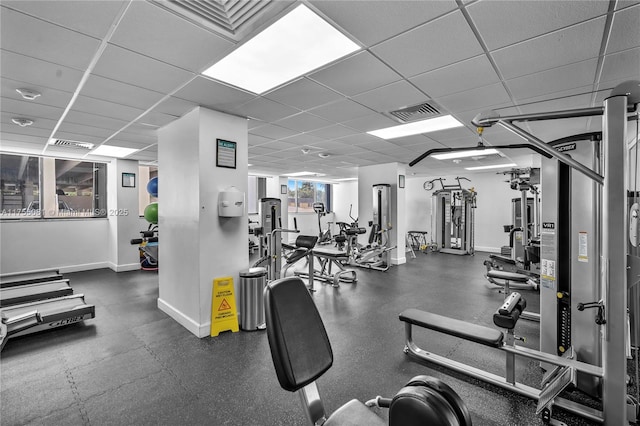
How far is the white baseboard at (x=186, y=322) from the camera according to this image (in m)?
3.14

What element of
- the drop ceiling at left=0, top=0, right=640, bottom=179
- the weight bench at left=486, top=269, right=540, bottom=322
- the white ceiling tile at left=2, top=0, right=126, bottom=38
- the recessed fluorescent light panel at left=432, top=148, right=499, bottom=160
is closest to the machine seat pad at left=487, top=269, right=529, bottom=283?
the weight bench at left=486, top=269, right=540, bottom=322

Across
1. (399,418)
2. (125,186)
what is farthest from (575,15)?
(125,186)

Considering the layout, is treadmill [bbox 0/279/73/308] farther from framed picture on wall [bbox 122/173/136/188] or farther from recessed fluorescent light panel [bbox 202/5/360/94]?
recessed fluorescent light panel [bbox 202/5/360/94]

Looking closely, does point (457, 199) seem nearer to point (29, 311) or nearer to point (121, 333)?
point (121, 333)

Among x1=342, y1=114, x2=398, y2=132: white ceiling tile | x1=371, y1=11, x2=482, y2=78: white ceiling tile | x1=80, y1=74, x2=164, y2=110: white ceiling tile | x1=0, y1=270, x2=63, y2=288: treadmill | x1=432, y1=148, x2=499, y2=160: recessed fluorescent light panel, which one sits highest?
x1=80, y1=74, x2=164, y2=110: white ceiling tile

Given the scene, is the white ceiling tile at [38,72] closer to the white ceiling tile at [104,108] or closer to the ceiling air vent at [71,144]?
the white ceiling tile at [104,108]

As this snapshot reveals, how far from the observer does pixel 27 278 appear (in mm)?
4750

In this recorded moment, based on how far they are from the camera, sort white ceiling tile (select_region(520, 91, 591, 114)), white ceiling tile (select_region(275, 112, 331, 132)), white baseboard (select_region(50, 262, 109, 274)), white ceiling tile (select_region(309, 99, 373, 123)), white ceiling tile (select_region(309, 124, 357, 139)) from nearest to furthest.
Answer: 1. white ceiling tile (select_region(520, 91, 591, 114))
2. white ceiling tile (select_region(309, 99, 373, 123))
3. white ceiling tile (select_region(275, 112, 331, 132))
4. white ceiling tile (select_region(309, 124, 357, 139))
5. white baseboard (select_region(50, 262, 109, 274))

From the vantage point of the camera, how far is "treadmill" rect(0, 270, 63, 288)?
451 centimetres

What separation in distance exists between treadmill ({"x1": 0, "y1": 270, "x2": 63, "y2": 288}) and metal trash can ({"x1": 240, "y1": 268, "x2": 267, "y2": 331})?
3.83m

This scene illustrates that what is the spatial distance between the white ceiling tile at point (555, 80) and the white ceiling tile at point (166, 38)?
2428mm

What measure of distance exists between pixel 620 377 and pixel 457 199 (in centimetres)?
795

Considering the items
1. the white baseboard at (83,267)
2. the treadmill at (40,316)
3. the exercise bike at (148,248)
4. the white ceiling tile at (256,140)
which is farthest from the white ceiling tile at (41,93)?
the white baseboard at (83,267)

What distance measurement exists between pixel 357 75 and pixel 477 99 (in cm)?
138
